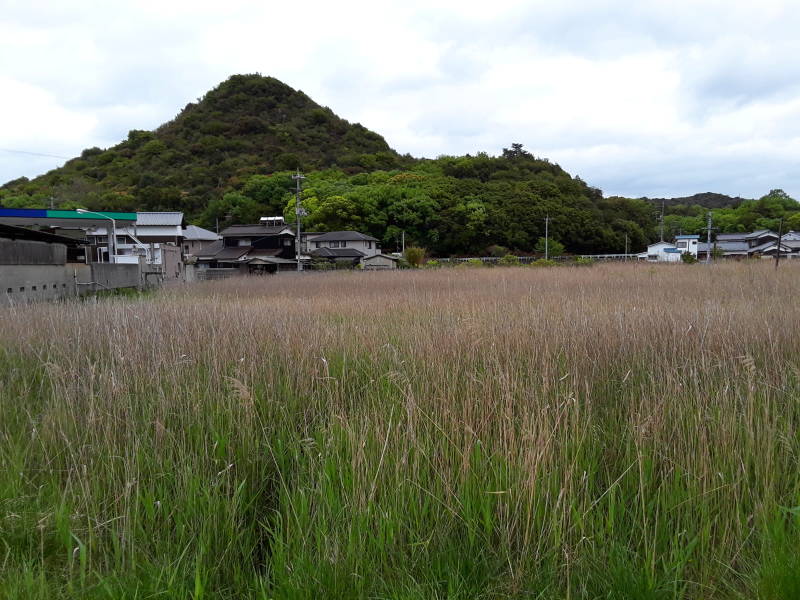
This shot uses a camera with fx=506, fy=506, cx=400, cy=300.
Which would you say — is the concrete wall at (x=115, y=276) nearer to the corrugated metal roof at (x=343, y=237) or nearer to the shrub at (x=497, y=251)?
the corrugated metal roof at (x=343, y=237)

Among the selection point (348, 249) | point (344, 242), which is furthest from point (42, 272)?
→ point (344, 242)

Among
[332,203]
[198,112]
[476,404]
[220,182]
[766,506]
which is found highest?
[198,112]

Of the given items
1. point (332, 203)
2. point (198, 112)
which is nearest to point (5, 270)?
point (332, 203)

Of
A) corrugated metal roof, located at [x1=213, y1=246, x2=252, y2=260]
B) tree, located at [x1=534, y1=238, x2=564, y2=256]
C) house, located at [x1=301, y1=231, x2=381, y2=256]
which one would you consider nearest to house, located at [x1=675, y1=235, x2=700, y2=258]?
tree, located at [x1=534, y1=238, x2=564, y2=256]

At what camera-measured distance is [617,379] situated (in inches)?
138

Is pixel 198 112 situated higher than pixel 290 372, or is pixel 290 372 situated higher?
pixel 198 112

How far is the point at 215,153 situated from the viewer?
80.9 m

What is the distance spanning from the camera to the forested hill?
2099 inches

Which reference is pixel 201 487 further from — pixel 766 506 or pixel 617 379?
pixel 617 379

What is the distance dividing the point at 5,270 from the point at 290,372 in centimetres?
929

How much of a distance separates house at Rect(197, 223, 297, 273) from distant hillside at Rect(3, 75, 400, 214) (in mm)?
21780

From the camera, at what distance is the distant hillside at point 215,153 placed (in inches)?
2576

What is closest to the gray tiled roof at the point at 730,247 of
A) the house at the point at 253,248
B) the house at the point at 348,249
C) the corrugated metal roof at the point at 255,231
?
the house at the point at 348,249

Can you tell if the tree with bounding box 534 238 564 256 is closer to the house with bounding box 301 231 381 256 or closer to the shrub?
the shrub
